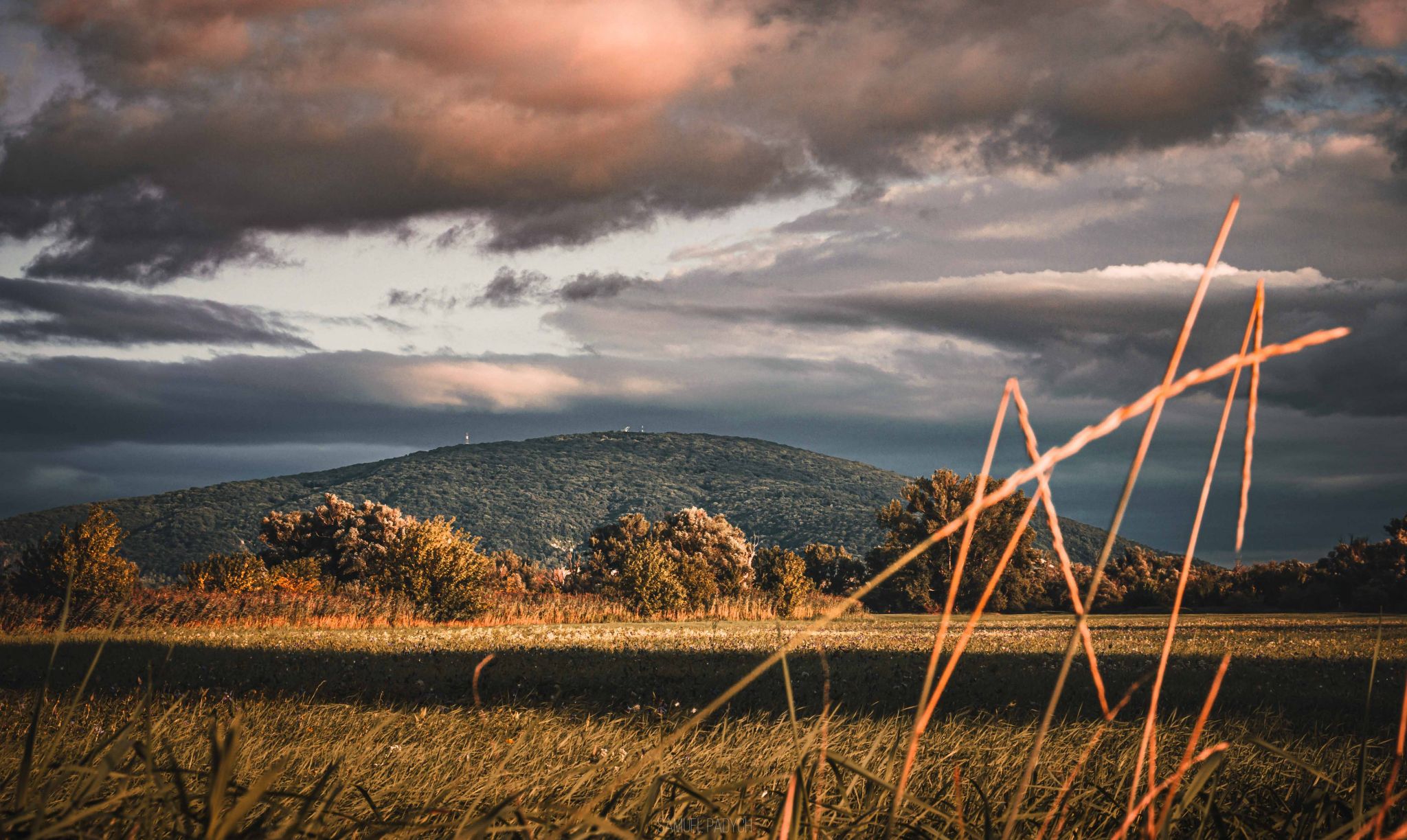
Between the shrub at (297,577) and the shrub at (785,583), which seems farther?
the shrub at (785,583)

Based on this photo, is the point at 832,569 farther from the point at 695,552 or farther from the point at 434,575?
the point at 434,575

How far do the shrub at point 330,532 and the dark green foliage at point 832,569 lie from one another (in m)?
21.0

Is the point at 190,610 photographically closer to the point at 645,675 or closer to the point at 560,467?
the point at 645,675

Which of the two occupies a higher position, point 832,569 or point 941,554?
point 941,554

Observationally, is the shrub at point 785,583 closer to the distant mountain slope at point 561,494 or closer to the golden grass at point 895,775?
the golden grass at point 895,775

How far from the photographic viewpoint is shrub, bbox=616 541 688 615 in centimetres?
2934

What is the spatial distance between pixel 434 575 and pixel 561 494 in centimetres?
9681

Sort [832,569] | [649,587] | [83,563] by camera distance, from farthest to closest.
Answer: [832,569]
[649,587]
[83,563]

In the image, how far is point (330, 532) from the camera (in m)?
40.3

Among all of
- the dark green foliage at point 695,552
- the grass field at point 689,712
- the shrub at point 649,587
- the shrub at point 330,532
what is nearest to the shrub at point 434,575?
the grass field at point 689,712

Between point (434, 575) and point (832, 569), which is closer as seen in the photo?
point (434, 575)

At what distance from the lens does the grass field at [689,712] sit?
2.45 metres

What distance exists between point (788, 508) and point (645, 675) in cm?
10273

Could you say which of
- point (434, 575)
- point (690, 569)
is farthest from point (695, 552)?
point (434, 575)
